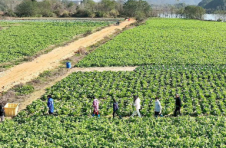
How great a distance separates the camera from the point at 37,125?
48.9 feet

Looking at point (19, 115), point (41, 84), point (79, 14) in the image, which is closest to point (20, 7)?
point (79, 14)

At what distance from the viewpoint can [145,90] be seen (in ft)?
68.0

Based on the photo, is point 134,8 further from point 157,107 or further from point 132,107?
point 157,107

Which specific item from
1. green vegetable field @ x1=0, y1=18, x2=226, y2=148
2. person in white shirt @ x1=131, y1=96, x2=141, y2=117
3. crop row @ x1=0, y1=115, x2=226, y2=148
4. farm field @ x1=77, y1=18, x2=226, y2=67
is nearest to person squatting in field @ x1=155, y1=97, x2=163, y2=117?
green vegetable field @ x1=0, y1=18, x2=226, y2=148

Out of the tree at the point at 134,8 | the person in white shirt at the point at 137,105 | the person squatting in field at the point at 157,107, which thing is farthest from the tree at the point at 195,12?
the person in white shirt at the point at 137,105

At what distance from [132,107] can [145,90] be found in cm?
345

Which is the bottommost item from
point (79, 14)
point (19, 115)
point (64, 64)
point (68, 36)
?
point (19, 115)

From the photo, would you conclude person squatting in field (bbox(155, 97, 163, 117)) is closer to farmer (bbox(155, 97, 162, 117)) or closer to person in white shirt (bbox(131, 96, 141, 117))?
farmer (bbox(155, 97, 162, 117))

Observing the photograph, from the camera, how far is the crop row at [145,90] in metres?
17.4

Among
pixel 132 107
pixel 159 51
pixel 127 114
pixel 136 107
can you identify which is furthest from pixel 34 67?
pixel 136 107

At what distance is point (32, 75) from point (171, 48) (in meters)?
19.9

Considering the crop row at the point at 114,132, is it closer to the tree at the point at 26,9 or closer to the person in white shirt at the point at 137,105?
the person in white shirt at the point at 137,105

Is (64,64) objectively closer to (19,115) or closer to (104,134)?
(19,115)

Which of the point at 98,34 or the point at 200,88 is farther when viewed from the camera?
the point at 98,34
